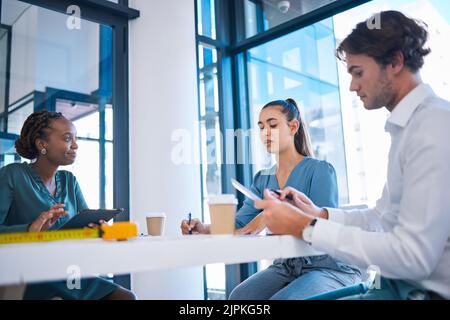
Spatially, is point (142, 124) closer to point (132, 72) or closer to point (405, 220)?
point (132, 72)

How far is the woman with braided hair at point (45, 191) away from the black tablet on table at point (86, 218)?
56 millimetres

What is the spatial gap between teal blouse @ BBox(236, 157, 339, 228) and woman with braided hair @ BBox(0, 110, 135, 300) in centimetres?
61

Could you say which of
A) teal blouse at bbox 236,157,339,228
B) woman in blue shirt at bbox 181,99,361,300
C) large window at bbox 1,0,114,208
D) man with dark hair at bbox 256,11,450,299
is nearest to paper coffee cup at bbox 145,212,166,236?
woman in blue shirt at bbox 181,99,361,300

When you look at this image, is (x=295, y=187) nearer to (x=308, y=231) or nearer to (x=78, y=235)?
(x=308, y=231)

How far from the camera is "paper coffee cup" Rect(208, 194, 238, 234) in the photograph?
0.94 metres

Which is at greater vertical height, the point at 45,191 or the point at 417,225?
the point at 45,191

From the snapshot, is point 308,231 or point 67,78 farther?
point 67,78

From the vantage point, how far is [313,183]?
157 cm

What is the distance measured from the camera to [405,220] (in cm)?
85

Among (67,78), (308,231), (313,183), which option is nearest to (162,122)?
(67,78)

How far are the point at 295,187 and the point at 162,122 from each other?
130 cm

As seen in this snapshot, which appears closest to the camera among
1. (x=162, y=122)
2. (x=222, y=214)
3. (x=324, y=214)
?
(x=222, y=214)

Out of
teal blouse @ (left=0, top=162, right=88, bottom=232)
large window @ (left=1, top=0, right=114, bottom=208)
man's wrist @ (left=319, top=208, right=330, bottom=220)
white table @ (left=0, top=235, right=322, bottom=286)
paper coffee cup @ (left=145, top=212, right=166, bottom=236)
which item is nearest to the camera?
white table @ (left=0, top=235, right=322, bottom=286)

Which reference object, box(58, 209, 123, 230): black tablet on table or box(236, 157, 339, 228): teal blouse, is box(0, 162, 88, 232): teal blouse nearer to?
box(58, 209, 123, 230): black tablet on table
